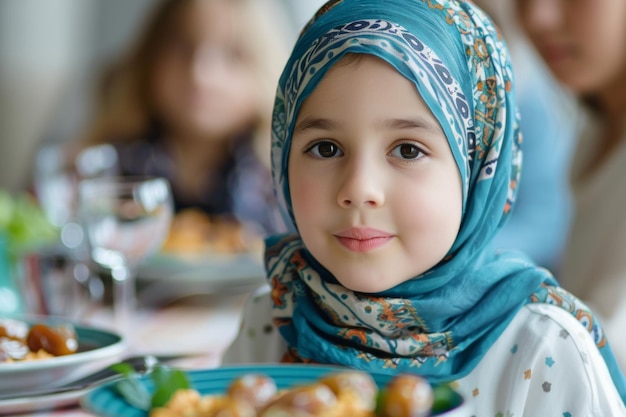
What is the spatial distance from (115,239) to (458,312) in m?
0.67

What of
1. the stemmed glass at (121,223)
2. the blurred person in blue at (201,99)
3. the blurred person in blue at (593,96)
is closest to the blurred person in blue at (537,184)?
the blurred person in blue at (593,96)

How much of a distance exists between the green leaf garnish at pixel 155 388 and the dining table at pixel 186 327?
44cm

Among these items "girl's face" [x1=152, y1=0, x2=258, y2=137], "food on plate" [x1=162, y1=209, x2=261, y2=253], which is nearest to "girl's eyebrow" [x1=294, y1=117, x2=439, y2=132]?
"food on plate" [x1=162, y1=209, x2=261, y2=253]

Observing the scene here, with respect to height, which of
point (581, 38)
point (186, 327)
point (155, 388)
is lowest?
point (186, 327)

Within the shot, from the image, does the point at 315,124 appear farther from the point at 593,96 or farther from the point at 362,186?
the point at 593,96

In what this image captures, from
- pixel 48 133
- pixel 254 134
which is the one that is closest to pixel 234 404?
pixel 254 134

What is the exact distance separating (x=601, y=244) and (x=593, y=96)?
0.41m

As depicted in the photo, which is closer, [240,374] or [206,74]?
[240,374]

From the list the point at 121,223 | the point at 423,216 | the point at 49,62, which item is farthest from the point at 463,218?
the point at 49,62

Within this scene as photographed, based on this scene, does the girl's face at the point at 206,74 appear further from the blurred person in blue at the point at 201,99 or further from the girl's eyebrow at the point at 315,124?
the girl's eyebrow at the point at 315,124

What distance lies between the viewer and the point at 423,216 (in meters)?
0.80

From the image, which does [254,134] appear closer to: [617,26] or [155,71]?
[155,71]

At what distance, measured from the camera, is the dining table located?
1236mm

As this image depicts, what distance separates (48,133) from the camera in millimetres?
4559
